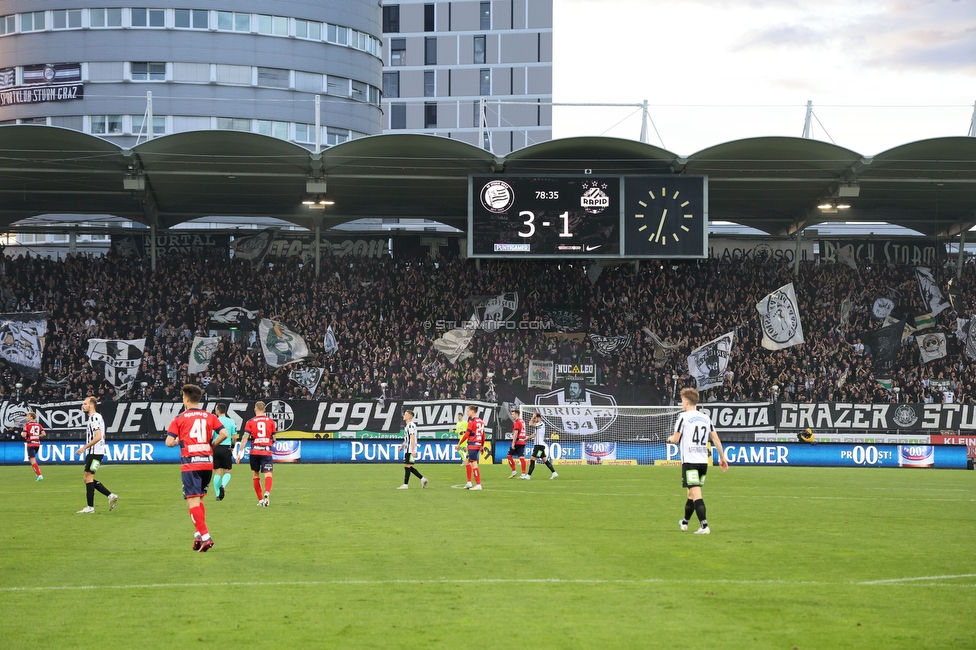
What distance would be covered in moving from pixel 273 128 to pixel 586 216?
145 feet

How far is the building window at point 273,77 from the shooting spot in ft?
245

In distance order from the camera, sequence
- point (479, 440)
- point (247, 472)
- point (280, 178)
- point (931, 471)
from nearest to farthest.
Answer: point (479, 440) < point (247, 472) < point (931, 471) < point (280, 178)

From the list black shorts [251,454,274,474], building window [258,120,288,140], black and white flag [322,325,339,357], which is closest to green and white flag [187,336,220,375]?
black and white flag [322,325,339,357]

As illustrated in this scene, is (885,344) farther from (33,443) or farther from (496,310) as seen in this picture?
(33,443)

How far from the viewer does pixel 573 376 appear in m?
43.1

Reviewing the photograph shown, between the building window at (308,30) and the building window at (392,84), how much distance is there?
26069 mm

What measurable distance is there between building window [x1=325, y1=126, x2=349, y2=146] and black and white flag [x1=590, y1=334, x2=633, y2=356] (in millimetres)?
38388

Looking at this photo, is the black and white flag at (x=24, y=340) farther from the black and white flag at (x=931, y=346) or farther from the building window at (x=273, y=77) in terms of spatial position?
the black and white flag at (x=931, y=346)

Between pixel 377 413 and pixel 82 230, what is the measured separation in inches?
728

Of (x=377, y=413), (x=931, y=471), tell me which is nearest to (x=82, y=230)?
(x=377, y=413)

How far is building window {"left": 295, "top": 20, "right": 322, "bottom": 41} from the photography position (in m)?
75.8

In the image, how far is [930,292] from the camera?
46.4m

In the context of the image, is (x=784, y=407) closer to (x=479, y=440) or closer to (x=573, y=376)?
(x=573, y=376)

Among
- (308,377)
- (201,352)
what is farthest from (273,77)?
(308,377)
